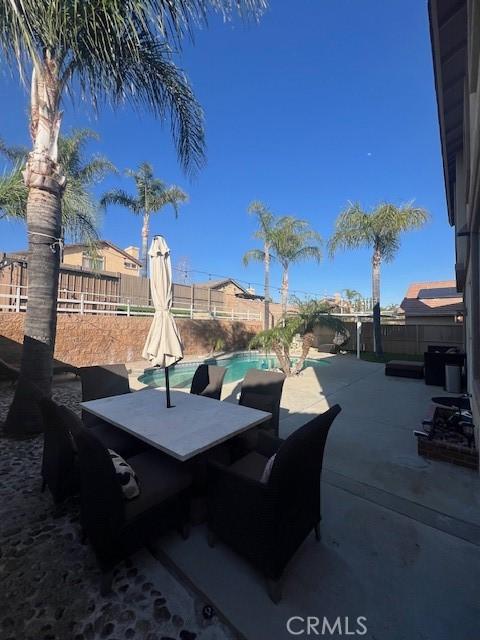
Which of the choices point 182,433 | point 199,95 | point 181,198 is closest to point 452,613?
point 182,433

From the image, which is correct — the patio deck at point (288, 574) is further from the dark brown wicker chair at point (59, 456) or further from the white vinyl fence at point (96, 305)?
the white vinyl fence at point (96, 305)

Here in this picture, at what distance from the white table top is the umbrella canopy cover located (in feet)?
1.84

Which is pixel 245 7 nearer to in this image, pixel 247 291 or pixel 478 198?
pixel 478 198

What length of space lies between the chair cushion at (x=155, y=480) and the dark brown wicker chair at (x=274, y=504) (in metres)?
0.33

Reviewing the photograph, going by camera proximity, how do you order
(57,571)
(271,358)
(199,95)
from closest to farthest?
(57,571), (199,95), (271,358)

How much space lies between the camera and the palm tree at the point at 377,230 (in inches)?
537

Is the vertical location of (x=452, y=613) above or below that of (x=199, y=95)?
below

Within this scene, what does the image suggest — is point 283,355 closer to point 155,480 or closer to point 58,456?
point 155,480

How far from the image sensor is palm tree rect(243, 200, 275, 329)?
61.2 feet

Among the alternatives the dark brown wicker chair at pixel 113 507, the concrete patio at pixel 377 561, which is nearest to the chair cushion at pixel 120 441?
the dark brown wicker chair at pixel 113 507

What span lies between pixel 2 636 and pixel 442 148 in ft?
30.2

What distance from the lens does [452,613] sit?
1.63m

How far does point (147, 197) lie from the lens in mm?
19141

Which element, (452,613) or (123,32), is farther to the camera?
(123,32)
